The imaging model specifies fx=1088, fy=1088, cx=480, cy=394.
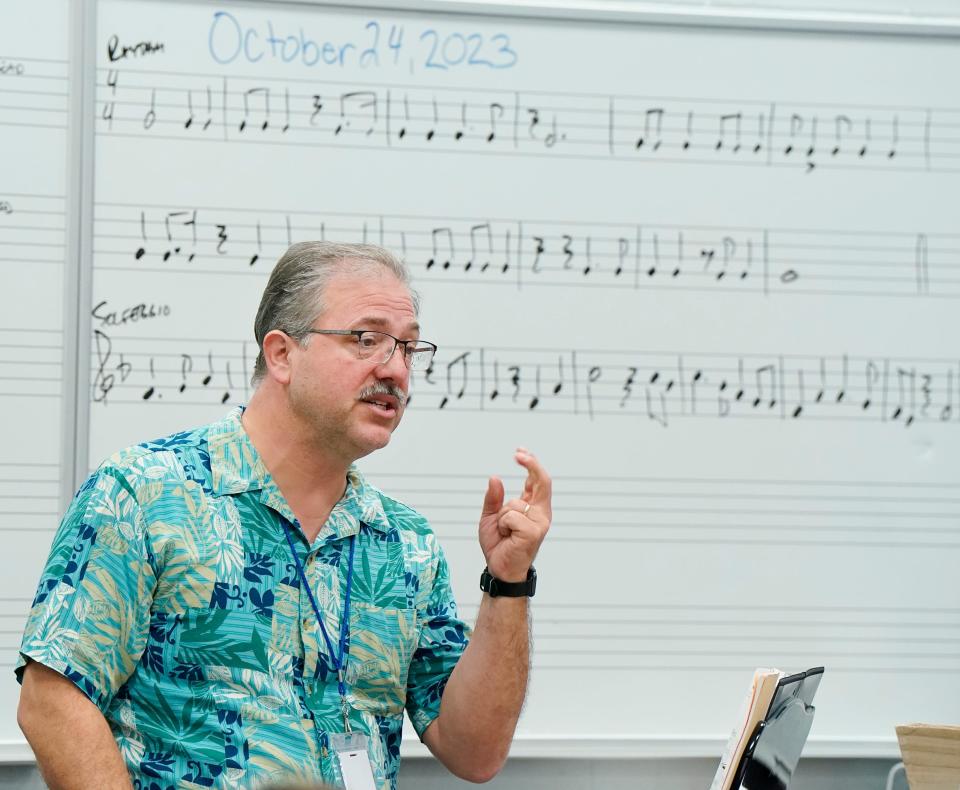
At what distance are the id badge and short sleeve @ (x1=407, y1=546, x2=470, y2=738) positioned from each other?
18cm

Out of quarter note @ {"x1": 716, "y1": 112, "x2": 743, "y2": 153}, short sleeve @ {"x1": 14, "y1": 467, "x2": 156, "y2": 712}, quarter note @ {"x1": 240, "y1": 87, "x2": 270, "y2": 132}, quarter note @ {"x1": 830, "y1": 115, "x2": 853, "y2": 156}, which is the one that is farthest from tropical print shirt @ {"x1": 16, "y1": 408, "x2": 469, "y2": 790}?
quarter note @ {"x1": 830, "y1": 115, "x2": 853, "y2": 156}

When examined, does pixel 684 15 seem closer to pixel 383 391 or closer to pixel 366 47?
pixel 366 47

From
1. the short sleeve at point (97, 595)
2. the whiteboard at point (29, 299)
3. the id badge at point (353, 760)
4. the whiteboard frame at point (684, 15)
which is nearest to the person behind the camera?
the short sleeve at point (97, 595)

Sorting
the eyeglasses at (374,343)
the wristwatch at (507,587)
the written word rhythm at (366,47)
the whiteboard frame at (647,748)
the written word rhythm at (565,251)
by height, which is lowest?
the whiteboard frame at (647,748)

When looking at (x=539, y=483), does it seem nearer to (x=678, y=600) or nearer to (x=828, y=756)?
(x=678, y=600)

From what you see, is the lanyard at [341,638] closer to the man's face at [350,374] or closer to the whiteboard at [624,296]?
the man's face at [350,374]

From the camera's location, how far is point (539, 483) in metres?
1.57

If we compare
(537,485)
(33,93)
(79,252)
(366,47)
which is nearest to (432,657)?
(537,485)

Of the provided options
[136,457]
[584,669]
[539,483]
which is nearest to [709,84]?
[539,483]

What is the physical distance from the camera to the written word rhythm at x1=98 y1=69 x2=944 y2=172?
197cm

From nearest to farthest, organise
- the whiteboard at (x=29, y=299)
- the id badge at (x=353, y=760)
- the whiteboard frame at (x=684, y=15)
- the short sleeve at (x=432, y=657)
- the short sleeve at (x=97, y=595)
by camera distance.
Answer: the short sleeve at (x=97, y=595) < the id badge at (x=353, y=760) < the short sleeve at (x=432, y=657) < the whiteboard at (x=29, y=299) < the whiteboard frame at (x=684, y=15)

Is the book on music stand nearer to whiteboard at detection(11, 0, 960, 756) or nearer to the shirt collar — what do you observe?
whiteboard at detection(11, 0, 960, 756)

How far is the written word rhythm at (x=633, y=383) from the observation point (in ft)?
6.46

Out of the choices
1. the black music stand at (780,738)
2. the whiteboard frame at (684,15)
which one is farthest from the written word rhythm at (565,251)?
the black music stand at (780,738)
